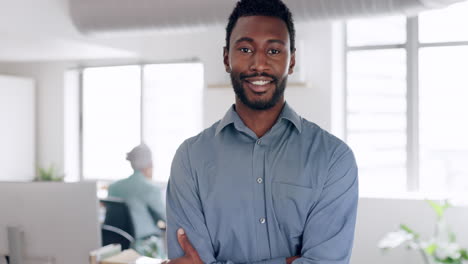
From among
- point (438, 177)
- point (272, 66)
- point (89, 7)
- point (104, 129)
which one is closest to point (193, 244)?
point (272, 66)

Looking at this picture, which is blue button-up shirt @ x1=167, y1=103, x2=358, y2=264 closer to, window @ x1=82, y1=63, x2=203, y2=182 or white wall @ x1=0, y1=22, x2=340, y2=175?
white wall @ x1=0, y1=22, x2=340, y2=175

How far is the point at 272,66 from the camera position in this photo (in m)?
1.62

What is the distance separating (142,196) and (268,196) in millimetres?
3137

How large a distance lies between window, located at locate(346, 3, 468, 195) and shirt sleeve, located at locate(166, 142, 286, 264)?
4.02 m

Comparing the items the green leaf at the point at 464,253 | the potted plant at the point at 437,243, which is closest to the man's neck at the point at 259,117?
the potted plant at the point at 437,243

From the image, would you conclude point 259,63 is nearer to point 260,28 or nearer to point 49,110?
point 260,28

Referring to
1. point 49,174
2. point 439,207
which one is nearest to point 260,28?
point 439,207

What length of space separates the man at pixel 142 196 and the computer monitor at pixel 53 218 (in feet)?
6.85

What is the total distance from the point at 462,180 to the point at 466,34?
1.36 m

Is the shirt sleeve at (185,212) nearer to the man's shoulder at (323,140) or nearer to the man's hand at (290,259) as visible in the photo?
the man's hand at (290,259)

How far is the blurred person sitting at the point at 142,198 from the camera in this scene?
Result: 15.2 feet

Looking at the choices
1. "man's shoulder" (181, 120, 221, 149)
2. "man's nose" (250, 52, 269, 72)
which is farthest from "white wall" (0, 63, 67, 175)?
"man's nose" (250, 52, 269, 72)

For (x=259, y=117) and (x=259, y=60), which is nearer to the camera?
(x=259, y=60)

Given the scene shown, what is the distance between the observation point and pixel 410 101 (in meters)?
5.66
